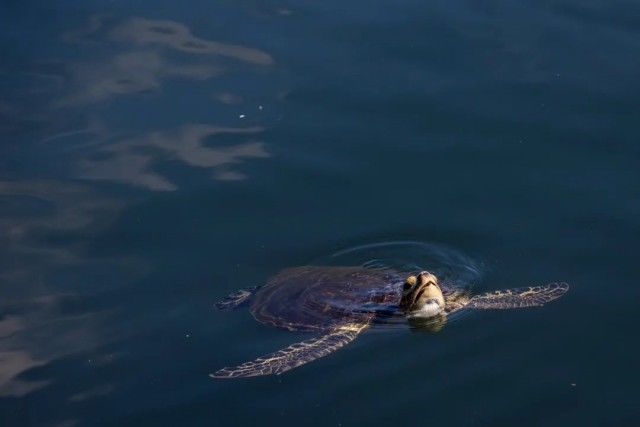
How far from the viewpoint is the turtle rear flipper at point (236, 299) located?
8484 millimetres

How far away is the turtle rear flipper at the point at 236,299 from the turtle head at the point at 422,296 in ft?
3.81

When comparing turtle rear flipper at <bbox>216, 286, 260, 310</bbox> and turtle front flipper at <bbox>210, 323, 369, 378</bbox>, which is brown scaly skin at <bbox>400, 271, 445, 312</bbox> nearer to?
Result: turtle front flipper at <bbox>210, 323, 369, 378</bbox>

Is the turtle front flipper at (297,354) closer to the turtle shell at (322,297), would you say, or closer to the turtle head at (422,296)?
the turtle shell at (322,297)

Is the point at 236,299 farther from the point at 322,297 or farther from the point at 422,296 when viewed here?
the point at 422,296

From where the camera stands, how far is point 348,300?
28.1 ft

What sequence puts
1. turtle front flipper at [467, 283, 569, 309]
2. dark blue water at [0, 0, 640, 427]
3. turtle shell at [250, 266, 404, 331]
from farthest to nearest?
turtle shell at [250, 266, 404, 331], turtle front flipper at [467, 283, 569, 309], dark blue water at [0, 0, 640, 427]

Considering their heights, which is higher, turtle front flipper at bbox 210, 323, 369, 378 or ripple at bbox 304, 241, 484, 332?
ripple at bbox 304, 241, 484, 332

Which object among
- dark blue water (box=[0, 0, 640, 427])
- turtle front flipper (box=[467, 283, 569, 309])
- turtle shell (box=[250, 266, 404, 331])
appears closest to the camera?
dark blue water (box=[0, 0, 640, 427])

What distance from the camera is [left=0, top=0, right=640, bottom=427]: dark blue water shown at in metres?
7.56

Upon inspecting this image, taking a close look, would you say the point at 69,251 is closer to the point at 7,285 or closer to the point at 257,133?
the point at 7,285

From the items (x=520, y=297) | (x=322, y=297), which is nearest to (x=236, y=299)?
(x=322, y=297)

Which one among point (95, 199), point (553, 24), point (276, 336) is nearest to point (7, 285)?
point (95, 199)

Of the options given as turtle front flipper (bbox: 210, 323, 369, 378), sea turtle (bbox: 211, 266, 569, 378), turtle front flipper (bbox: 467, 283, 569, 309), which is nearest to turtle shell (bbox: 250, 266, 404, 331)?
sea turtle (bbox: 211, 266, 569, 378)

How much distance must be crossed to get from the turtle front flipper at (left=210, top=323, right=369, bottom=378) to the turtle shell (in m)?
0.15
